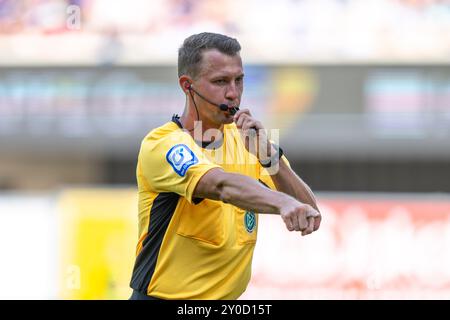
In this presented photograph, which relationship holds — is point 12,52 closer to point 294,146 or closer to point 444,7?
point 294,146

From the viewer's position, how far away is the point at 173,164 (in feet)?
16.5

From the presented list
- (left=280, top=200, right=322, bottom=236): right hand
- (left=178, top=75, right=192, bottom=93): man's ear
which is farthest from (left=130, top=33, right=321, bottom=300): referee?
(left=280, top=200, right=322, bottom=236): right hand

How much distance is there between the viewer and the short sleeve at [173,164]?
4.91 meters

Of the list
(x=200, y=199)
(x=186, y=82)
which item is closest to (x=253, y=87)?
(x=186, y=82)

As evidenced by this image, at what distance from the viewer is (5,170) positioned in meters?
13.9

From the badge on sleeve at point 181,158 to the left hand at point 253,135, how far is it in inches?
11.3

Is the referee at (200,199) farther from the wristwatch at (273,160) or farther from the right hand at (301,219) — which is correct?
the right hand at (301,219)

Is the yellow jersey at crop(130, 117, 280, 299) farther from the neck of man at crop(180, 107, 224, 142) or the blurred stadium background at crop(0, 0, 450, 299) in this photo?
the blurred stadium background at crop(0, 0, 450, 299)

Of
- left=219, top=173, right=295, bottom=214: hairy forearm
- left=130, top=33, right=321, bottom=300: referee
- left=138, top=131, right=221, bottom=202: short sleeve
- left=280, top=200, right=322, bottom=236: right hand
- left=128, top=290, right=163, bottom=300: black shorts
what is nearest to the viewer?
left=280, top=200, right=322, bottom=236: right hand

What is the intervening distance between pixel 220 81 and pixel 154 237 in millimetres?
870

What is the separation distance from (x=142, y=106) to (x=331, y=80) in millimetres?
2537

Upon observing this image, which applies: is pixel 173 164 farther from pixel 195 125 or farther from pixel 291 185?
pixel 291 185

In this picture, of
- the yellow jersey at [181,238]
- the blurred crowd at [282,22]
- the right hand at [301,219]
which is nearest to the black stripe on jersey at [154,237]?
the yellow jersey at [181,238]

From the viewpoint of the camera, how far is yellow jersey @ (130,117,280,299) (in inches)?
205
